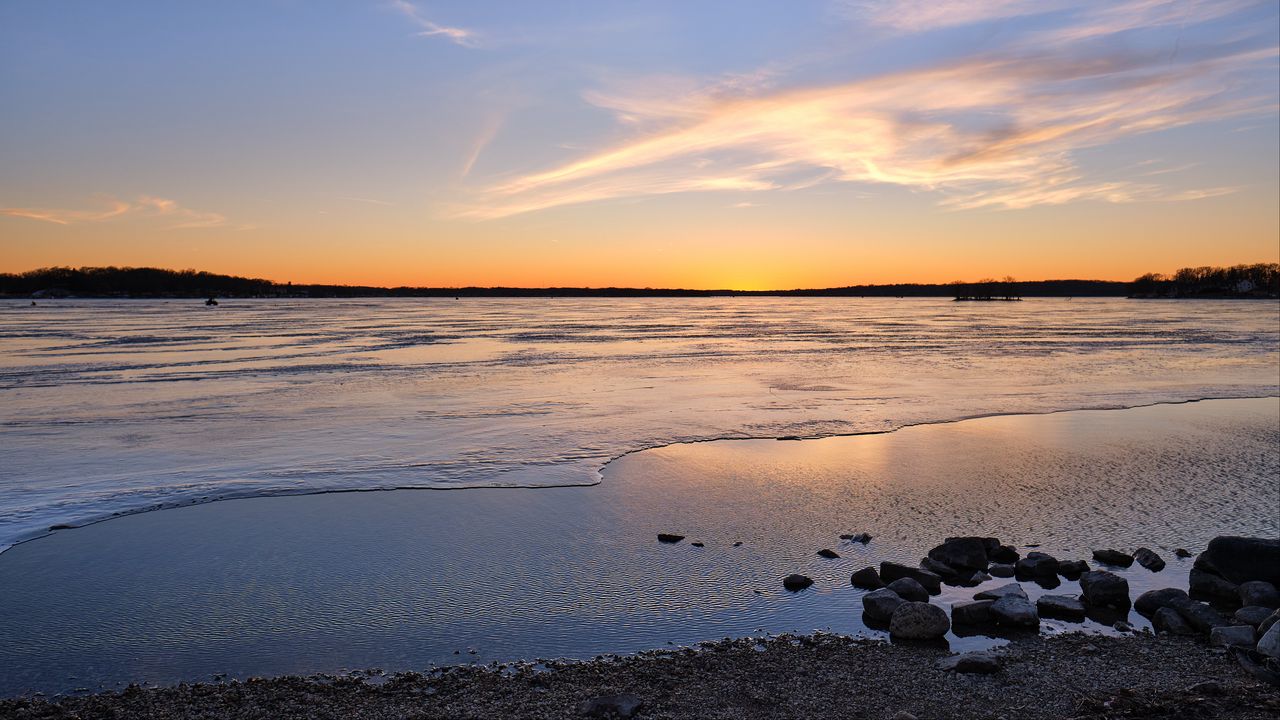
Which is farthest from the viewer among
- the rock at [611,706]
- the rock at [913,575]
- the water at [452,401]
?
the water at [452,401]

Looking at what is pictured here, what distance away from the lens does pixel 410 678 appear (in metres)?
5.89

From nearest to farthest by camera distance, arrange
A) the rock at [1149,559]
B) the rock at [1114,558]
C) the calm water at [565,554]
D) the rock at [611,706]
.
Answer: the rock at [611,706] < the calm water at [565,554] < the rock at [1149,559] < the rock at [1114,558]

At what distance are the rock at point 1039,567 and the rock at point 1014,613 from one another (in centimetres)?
119

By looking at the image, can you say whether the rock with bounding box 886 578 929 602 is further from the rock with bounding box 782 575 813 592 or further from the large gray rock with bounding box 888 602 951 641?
the rock with bounding box 782 575 813 592

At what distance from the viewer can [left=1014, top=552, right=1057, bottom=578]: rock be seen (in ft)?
27.3

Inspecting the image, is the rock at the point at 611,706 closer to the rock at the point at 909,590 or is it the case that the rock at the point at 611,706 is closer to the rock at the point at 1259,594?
the rock at the point at 909,590

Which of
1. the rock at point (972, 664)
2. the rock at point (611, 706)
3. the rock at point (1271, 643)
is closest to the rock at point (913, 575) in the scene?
the rock at point (972, 664)

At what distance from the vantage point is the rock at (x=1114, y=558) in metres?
8.60

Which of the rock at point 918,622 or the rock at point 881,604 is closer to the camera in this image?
the rock at point 918,622

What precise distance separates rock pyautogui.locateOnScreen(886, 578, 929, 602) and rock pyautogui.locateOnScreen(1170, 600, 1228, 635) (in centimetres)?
223

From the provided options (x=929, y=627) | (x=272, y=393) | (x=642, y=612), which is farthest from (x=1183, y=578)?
(x=272, y=393)

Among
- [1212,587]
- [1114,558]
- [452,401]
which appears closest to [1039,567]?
[1114,558]

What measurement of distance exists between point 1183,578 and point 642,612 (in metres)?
5.88

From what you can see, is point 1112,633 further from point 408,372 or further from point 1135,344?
point 1135,344
